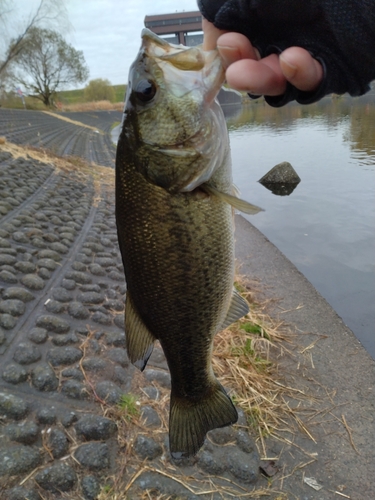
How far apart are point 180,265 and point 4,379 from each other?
89.5 inches

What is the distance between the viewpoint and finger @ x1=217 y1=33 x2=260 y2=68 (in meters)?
1.55

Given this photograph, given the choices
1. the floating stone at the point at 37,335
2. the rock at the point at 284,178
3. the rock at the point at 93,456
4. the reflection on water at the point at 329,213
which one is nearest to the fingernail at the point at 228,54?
the rock at the point at 93,456

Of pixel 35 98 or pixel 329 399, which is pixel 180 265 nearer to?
pixel 329 399

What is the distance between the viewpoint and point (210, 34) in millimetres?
1747

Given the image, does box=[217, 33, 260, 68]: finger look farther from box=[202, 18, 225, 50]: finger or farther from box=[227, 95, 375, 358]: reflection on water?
box=[227, 95, 375, 358]: reflection on water

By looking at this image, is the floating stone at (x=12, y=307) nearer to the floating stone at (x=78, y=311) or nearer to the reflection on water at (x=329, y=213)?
the floating stone at (x=78, y=311)

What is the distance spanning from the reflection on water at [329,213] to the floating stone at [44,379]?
12.8ft

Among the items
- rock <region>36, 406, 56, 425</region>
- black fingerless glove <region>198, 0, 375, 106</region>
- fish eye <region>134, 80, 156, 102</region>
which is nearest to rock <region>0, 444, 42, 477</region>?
rock <region>36, 406, 56, 425</region>

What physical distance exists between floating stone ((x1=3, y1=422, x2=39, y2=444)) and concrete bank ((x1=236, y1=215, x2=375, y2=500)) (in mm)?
1870

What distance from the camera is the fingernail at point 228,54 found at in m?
1.56

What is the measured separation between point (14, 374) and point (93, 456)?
1.01 metres

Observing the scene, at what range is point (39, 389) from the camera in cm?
325

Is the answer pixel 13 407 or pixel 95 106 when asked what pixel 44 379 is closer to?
pixel 13 407

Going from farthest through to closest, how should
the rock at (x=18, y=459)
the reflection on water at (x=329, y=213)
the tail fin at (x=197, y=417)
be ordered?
the reflection on water at (x=329, y=213), the rock at (x=18, y=459), the tail fin at (x=197, y=417)
